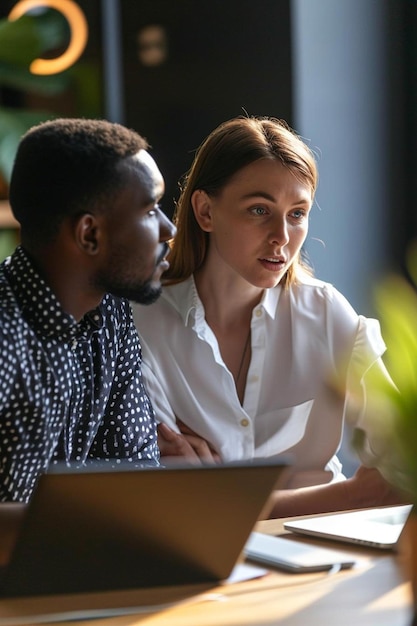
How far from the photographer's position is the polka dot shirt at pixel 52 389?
1.71 m

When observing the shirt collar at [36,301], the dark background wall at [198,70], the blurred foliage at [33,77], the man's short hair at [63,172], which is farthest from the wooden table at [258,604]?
the blurred foliage at [33,77]

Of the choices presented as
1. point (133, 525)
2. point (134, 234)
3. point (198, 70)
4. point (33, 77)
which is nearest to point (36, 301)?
point (134, 234)

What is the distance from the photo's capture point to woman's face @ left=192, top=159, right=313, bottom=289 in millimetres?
2340

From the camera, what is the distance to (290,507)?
215 centimetres

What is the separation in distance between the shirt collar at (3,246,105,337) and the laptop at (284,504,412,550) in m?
0.49

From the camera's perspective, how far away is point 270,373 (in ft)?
7.93

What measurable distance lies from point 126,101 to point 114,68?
4.7 inches

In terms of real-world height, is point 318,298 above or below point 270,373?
above

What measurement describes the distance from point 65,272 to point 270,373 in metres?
0.76

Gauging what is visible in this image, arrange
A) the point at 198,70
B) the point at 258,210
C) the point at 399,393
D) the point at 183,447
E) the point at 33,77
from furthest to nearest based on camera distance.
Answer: the point at 33,77 → the point at 198,70 → the point at 258,210 → the point at 183,447 → the point at 399,393

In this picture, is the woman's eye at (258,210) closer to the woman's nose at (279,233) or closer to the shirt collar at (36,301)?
the woman's nose at (279,233)

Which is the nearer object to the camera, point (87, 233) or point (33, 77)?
point (87, 233)

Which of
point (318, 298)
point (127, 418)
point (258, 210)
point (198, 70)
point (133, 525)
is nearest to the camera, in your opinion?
point (133, 525)

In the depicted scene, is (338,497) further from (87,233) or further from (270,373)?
(87,233)
